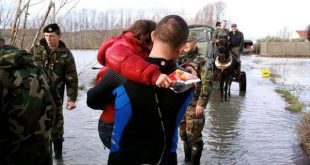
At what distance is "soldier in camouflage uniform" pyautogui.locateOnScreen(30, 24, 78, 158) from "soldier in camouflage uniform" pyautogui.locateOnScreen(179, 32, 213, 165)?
1.54m

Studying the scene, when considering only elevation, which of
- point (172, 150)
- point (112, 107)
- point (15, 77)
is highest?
point (15, 77)

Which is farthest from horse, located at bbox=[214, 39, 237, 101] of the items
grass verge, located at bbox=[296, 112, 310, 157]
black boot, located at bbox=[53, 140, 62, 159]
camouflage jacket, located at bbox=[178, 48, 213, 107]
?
camouflage jacket, located at bbox=[178, 48, 213, 107]

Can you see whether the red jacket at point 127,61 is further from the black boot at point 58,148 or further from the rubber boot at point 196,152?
the black boot at point 58,148

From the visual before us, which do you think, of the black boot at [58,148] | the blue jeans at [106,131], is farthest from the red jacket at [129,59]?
the black boot at [58,148]

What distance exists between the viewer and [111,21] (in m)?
45.7

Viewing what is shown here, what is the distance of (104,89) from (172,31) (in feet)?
1.95

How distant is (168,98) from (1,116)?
1.12 m

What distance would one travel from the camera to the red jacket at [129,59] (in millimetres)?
2705

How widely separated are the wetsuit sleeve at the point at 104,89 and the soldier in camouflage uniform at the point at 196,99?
232 centimetres

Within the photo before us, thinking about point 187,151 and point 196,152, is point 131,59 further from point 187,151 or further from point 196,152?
point 187,151

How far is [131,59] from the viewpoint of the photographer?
2846 mm

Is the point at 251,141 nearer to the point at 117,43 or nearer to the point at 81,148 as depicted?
the point at 81,148

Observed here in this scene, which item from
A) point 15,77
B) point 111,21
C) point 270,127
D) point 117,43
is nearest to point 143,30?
point 117,43

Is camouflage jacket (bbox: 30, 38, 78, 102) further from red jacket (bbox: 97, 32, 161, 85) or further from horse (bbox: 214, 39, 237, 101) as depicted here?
horse (bbox: 214, 39, 237, 101)
